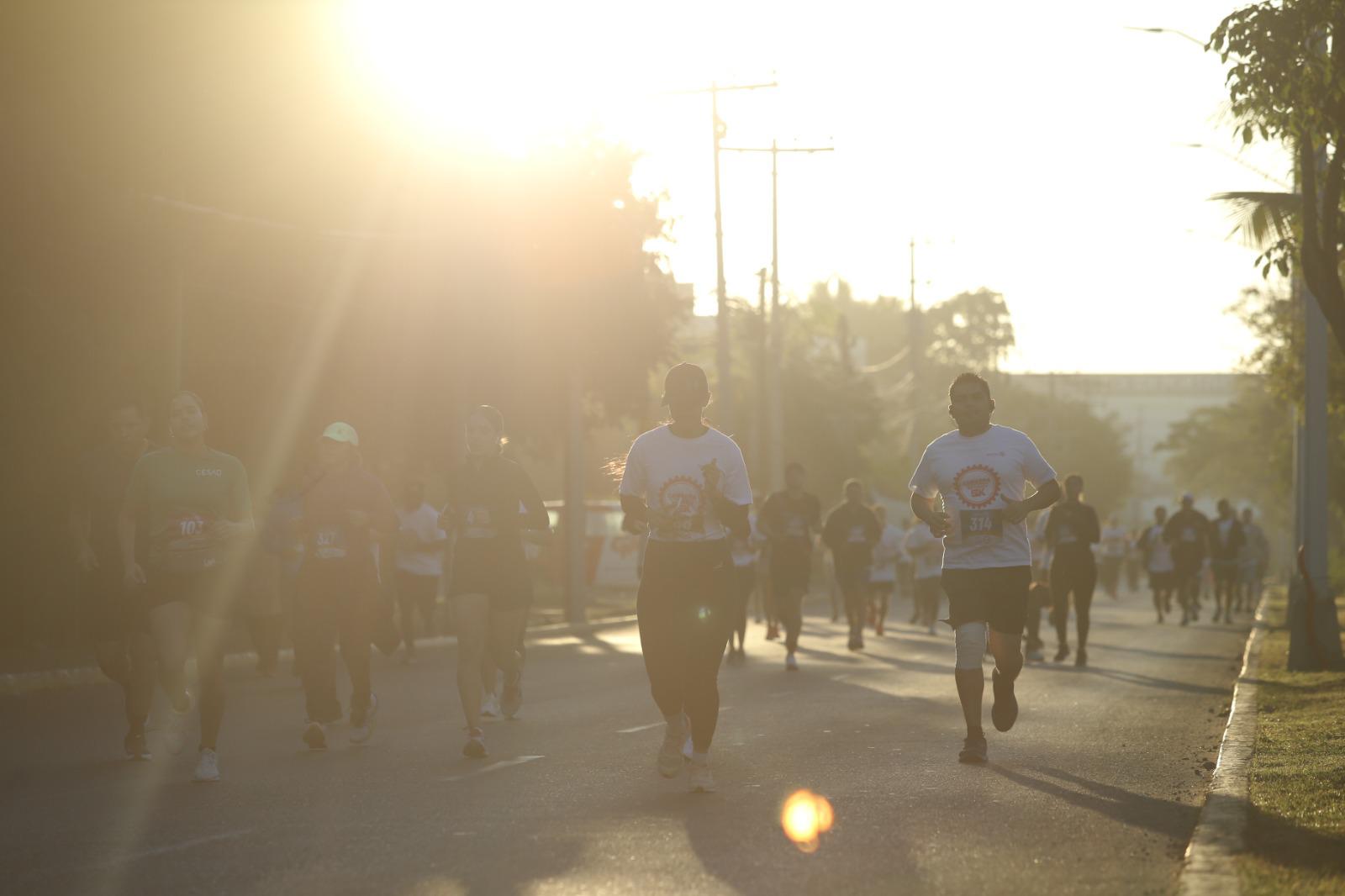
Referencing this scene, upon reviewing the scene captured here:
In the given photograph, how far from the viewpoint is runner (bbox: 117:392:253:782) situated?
392 inches

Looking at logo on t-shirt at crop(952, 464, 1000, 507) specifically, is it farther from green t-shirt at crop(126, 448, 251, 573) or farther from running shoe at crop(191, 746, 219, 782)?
running shoe at crop(191, 746, 219, 782)

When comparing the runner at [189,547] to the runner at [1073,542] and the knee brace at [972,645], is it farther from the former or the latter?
the runner at [1073,542]

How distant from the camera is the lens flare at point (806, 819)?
7586 millimetres

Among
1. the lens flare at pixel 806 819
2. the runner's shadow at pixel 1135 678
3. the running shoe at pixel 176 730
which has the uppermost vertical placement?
the lens flare at pixel 806 819

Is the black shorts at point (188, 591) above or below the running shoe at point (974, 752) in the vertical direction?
above

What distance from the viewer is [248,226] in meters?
23.6

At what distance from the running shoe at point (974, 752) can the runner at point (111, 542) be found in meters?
4.58

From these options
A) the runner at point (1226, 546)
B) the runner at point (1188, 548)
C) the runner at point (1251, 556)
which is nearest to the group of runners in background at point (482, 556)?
the runner at point (1188, 548)

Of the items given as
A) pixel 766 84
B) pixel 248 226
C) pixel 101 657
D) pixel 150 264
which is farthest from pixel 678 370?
pixel 766 84

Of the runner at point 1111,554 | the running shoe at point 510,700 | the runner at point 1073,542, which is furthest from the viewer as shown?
the runner at point 1111,554

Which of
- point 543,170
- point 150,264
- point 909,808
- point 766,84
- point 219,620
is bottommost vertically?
point 909,808

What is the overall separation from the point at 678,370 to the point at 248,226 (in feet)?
51.5

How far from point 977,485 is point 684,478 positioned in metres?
1.95

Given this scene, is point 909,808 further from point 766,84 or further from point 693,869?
point 766,84
